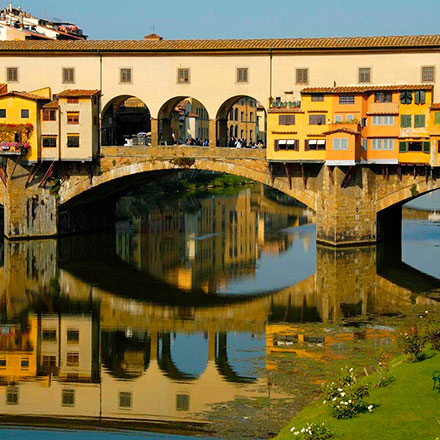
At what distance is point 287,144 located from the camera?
166 ft

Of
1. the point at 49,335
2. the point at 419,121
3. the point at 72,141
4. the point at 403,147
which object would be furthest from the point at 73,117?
the point at 49,335

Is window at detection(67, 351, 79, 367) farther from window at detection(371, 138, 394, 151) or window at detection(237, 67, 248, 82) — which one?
window at detection(237, 67, 248, 82)

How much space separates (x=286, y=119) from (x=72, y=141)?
11.1 m

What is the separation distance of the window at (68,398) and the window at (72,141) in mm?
27605

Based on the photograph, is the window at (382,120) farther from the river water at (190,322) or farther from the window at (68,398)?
the window at (68,398)

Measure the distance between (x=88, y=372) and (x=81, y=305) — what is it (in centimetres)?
998

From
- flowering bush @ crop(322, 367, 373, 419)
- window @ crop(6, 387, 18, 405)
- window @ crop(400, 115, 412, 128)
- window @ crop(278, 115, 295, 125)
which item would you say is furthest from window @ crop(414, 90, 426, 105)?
flowering bush @ crop(322, 367, 373, 419)

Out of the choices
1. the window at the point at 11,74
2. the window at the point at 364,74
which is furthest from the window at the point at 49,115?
the window at the point at 364,74

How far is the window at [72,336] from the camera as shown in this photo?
107 feet

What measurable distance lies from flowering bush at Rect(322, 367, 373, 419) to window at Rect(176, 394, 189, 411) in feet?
13.6

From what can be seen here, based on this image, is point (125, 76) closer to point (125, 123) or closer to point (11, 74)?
point (11, 74)

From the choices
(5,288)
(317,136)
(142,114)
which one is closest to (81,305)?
(5,288)

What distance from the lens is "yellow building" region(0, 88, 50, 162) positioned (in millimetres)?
52094

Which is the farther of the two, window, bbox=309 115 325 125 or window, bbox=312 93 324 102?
window, bbox=309 115 325 125
